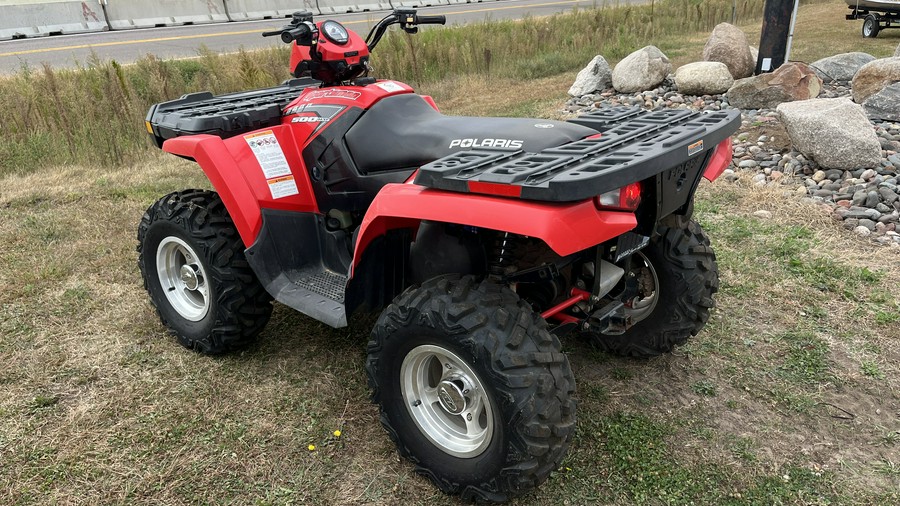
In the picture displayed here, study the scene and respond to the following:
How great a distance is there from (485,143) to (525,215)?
695 mm

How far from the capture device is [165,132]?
3.33 meters

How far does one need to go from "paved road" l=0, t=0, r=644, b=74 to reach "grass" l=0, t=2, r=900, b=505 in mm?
8263

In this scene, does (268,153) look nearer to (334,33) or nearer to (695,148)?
(334,33)

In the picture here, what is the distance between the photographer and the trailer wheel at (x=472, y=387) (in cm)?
212

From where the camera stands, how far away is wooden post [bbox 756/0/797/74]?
8.14 m

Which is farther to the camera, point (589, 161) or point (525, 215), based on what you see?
point (589, 161)

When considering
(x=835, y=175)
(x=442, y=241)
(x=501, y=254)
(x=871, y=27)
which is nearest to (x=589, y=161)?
(x=501, y=254)

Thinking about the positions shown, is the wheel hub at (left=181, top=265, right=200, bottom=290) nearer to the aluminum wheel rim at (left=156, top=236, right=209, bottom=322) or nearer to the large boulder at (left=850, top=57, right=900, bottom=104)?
the aluminum wheel rim at (left=156, top=236, right=209, bottom=322)

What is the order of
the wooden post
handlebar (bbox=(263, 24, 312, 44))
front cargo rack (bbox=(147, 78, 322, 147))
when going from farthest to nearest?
the wooden post, front cargo rack (bbox=(147, 78, 322, 147)), handlebar (bbox=(263, 24, 312, 44))

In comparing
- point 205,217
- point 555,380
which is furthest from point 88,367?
point 555,380

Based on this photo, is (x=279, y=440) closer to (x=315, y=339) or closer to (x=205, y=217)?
(x=315, y=339)

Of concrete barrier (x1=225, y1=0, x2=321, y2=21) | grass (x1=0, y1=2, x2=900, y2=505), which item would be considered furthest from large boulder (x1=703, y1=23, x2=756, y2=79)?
concrete barrier (x1=225, y1=0, x2=321, y2=21)

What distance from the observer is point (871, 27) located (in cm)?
1277

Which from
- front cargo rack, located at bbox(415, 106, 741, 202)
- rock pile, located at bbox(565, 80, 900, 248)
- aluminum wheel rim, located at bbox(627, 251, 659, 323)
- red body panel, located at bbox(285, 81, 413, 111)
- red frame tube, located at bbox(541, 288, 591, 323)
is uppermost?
red body panel, located at bbox(285, 81, 413, 111)
